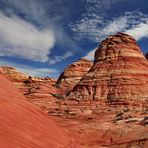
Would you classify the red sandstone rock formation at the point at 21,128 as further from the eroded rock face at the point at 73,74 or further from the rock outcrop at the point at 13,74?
the rock outcrop at the point at 13,74

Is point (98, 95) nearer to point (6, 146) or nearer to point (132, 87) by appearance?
point (132, 87)

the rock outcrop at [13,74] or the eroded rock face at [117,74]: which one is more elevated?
the rock outcrop at [13,74]

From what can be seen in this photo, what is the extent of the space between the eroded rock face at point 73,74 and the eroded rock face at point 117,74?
35.1 metres

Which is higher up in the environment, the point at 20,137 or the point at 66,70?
the point at 66,70

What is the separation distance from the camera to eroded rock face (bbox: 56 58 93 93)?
297ft

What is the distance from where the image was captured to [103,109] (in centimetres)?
4281

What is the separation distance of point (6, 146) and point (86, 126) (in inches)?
785

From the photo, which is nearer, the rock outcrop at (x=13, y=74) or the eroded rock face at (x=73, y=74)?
the rock outcrop at (x=13, y=74)

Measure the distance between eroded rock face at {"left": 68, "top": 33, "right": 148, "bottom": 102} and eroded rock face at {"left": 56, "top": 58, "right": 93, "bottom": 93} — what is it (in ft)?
115

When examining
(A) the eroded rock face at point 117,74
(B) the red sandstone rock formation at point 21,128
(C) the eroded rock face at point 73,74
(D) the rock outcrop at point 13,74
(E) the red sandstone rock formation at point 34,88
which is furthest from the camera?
(C) the eroded rock face at point 73,74

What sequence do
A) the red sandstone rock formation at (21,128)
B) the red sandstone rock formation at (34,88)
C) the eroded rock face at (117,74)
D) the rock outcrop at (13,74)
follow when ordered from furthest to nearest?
the rock outcrop at (13,74) → the red sandstone rock formation at (34,88) → the eroded rock face at (117,74) → the red sandstone rock formation at (21,128)

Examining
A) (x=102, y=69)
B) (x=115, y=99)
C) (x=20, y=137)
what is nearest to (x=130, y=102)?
(x=115, y=99)

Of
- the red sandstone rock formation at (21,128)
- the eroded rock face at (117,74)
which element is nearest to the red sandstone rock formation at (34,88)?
the eroded rock face at (117,74)

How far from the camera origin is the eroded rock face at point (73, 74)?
90375 millimetres
